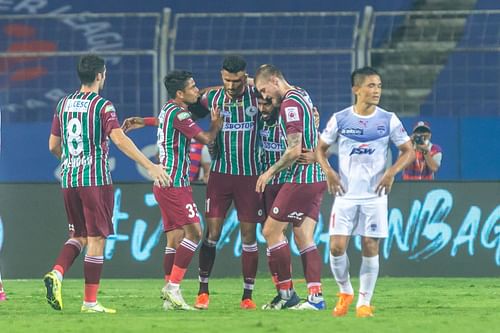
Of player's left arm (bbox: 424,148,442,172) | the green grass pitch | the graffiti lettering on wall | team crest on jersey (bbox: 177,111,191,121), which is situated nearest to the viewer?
the green grass pitch

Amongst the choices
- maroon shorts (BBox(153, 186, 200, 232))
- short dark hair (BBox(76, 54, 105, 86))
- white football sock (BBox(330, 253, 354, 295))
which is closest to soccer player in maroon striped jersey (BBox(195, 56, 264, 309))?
maroon shorts (BBox(153, 186, 200, 232))

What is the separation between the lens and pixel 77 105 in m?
10.5

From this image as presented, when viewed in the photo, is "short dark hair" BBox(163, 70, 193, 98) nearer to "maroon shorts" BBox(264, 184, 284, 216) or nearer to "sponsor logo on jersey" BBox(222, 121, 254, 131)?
"sponsor logo on jersey" BBox(222, 121, 254, 131)

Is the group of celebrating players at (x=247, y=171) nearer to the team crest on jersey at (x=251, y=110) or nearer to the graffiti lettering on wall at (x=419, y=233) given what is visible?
the team crest on jersey at (x=251, y=110)

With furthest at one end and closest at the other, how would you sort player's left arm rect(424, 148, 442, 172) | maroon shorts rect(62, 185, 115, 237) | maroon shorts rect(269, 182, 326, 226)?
1. player's left arm rect(424, 148, 442, 172)
2. maroon shorts rect(269, 182, 326, 226)
3. maroon shorts rect(62, 185, 115, 237)

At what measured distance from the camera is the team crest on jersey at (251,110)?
1115 centimetres

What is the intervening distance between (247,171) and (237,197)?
0.23 meters

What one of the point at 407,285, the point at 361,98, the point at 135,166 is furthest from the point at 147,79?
the point at 361,98

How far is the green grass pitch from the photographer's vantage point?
8.82 m

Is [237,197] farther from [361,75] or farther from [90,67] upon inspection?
[361,75]

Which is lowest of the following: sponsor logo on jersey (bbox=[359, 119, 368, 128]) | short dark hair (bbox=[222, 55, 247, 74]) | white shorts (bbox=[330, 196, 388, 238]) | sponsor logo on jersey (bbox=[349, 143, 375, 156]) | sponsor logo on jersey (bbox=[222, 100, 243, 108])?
white shorts (bbox=[330, 196, 388, 238])

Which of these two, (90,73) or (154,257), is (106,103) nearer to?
(90,73)

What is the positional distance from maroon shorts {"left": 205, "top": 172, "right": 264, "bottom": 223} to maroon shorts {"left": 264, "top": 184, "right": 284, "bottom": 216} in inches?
2.4

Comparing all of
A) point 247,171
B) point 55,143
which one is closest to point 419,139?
point 247,171
